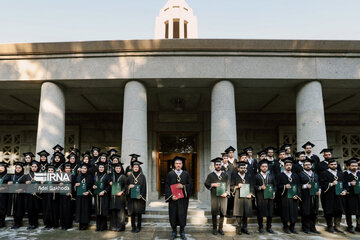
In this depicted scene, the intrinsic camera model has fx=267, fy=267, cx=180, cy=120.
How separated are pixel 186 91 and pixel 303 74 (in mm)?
4203

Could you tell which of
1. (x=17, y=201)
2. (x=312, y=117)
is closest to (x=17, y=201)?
(x=17, y=201)

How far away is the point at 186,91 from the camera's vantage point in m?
10.5

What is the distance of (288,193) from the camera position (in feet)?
23.1

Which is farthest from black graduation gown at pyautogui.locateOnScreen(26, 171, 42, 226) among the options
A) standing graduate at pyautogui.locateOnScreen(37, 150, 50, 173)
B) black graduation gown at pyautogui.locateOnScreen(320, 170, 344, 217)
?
black graduation gown at pyautogui.locateOnScreen(320, 170, 344, 217)

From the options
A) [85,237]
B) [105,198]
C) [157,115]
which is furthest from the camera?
[157,115]

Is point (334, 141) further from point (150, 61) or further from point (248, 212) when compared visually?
point (150, 61)

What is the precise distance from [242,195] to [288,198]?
1.26m

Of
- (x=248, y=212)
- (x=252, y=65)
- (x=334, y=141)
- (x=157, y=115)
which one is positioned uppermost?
(x=252, y=65)

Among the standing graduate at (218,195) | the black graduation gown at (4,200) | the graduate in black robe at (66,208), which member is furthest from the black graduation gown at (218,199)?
the black graduation gown at (4,200)

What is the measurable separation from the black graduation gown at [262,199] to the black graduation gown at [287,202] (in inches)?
10.0

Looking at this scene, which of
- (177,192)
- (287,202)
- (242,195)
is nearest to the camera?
(177,192)

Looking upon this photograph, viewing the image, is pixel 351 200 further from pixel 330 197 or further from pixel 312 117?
pixel 312 117

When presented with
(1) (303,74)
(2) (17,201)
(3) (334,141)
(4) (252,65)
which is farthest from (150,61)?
(3) (334,141)

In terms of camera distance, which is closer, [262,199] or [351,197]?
[262,199]
